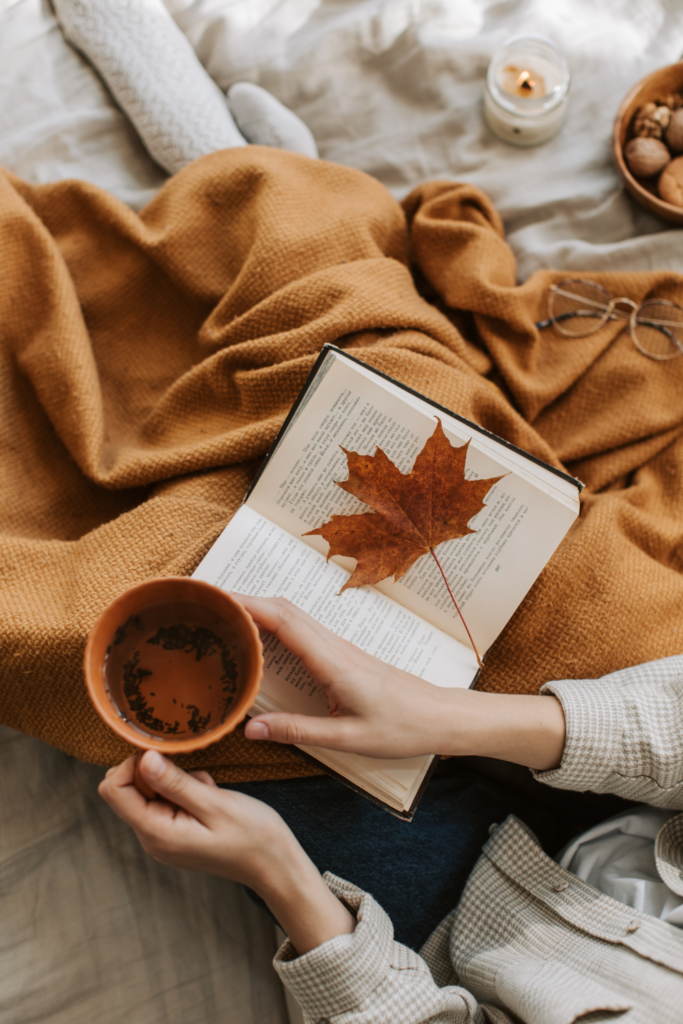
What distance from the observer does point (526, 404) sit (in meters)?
0.86

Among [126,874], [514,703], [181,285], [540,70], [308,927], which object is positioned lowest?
[126,874]

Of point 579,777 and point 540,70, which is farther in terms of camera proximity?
point 540,70

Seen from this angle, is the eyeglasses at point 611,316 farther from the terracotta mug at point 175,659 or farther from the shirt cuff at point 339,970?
the shirt cuff at point 339,970

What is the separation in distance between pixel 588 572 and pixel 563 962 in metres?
0.37

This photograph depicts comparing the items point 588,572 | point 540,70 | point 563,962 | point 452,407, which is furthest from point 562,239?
point 563,962

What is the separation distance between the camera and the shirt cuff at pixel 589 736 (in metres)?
0.65

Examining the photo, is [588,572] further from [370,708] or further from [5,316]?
[5,316]

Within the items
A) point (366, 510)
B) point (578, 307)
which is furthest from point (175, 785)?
point (578, 307)

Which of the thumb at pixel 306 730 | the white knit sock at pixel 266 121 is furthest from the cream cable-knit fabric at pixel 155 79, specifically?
the thumb at pixel 306 730

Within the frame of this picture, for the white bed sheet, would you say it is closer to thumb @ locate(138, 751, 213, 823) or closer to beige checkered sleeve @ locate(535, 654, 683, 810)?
thumb @ locate(138, 751, 213, 823)

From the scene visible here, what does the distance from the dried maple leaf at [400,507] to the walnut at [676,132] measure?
578mm

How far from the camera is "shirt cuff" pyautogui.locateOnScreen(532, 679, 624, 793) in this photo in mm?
654

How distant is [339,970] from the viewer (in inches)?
22.6

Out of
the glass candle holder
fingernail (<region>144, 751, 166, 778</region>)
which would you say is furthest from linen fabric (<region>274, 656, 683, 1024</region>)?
the glass candle holder
